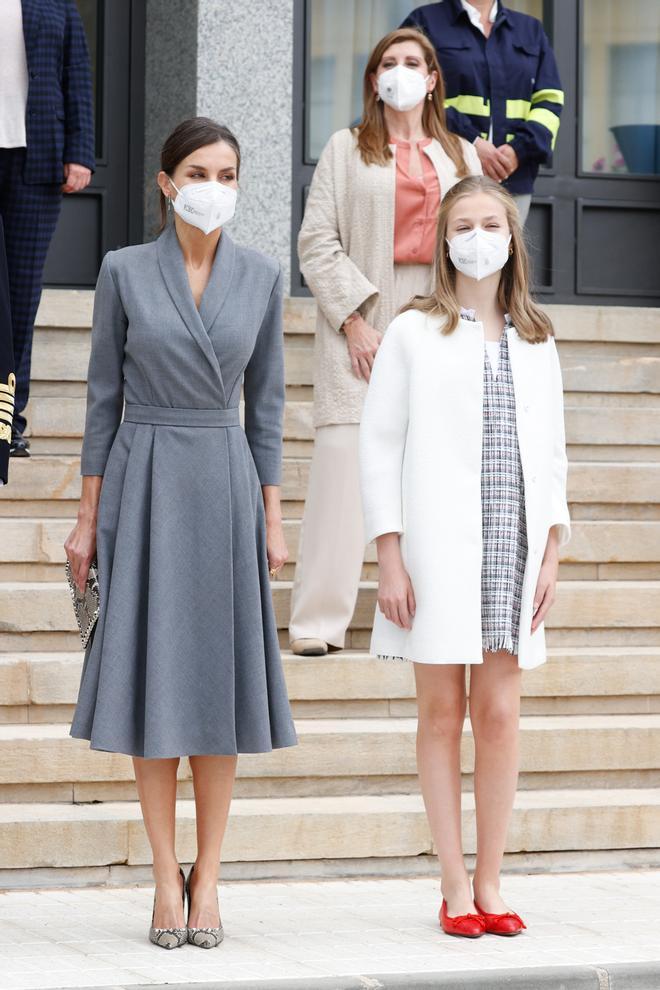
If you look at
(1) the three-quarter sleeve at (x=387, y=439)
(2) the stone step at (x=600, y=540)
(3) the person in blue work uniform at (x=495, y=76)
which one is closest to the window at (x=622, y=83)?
(3) the person in blue work uniform at (x=495, y=76)

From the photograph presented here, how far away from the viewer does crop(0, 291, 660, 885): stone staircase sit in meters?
5.52

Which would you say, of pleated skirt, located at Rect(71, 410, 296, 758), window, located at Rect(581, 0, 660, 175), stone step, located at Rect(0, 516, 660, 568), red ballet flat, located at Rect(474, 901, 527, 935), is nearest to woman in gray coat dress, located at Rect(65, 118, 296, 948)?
pleated skirt, located at Rect(71, 410, 296, 758)

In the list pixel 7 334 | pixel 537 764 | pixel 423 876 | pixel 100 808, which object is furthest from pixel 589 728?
pixel 7 334

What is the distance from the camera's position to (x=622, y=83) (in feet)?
36.5

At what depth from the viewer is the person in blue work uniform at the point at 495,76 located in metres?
7.52

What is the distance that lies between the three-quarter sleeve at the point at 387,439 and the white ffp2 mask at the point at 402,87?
1.76 metres

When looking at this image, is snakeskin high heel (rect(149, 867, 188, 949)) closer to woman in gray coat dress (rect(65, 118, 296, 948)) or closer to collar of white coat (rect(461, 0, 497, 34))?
woman in gray coat dress (rect(65, 118, 296, 948))

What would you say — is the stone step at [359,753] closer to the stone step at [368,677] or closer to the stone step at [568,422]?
the stone step at [368,677]

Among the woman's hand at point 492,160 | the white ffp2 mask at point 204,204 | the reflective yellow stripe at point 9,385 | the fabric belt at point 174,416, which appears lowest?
the fabric belt at point 174,416

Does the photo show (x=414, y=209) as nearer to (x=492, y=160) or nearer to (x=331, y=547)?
(x=492, y=160)

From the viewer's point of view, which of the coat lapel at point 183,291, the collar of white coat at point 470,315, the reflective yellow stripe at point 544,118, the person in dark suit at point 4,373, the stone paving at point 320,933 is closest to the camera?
the stone paving at point 320,933

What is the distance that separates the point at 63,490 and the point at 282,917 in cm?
255

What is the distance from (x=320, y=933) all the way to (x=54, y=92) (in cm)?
386

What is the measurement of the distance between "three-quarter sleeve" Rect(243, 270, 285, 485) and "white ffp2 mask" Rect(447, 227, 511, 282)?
493 mm
